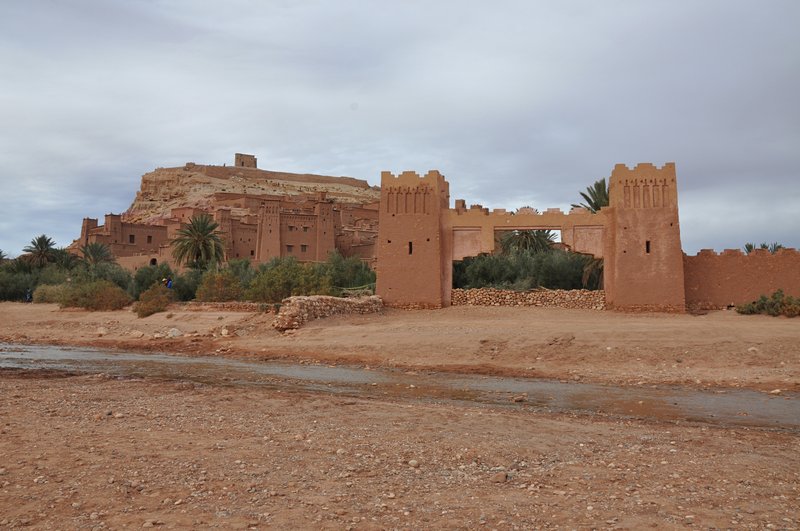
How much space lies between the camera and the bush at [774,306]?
800 inches

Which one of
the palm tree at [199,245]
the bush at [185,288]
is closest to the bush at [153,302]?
the bush at [185,288]

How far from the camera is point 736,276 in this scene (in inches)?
913

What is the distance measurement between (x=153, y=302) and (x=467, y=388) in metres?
21.0

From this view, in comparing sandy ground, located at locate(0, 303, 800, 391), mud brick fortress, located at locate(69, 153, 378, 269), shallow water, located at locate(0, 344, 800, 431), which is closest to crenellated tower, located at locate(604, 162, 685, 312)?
sandy ground, located at locate(0, 303, 800, 391)

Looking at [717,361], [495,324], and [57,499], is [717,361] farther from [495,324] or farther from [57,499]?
[57,499]

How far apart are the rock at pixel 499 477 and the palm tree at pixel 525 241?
31495mm

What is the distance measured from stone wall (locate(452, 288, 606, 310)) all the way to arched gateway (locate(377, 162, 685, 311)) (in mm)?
891

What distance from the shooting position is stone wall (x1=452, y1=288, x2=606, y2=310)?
2519 cm

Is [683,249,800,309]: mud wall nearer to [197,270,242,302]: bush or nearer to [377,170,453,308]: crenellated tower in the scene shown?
[377,170,453,308]: crenellated tower

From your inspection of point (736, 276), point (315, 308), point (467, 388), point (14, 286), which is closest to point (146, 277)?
point (14, 286)

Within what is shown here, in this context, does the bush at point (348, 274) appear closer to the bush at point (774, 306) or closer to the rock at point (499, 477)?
the bush at point (774, 306)

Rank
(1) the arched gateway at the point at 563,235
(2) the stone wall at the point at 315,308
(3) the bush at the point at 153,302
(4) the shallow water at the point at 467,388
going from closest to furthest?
(4) the shallow water at the point at 467,388
(2) the stone wall at the point at 315,308
(1) the arched gateway at the point at 563,235
(3) the bush at the point at 153,302

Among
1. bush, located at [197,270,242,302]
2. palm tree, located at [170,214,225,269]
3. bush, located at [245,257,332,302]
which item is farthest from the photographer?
palm tree, located at [170,214,225,269]

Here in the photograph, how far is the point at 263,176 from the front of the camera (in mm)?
98500
